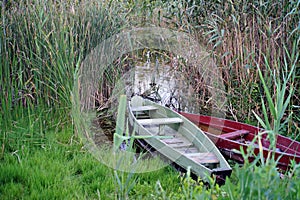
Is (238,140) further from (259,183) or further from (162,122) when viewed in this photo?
(259,183)

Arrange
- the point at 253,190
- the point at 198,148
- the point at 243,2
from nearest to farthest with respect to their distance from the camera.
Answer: the point at 253,190, the point at 198,148, the point at 243,2

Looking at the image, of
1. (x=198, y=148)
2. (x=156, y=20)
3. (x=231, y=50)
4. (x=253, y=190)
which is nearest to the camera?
(x=253, y=190)

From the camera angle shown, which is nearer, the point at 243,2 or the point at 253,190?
the point at 253,190

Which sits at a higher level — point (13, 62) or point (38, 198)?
point (13, 62)

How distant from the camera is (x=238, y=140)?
3215 mm

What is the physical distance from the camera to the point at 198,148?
3.04 m

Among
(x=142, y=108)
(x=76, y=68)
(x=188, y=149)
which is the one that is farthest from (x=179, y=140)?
(x=76, y=68)

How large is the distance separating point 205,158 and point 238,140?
598mm

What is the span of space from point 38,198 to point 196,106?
2250mm

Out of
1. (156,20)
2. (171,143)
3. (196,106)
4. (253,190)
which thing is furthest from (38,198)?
(156,20)

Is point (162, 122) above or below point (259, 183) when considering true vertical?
below

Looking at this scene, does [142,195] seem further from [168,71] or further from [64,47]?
[168,71]

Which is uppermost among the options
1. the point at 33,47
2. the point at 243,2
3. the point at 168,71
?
the point at 243,2

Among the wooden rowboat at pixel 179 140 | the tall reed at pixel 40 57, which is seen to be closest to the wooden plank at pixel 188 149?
the wooden rowboat at pixel 179 140
